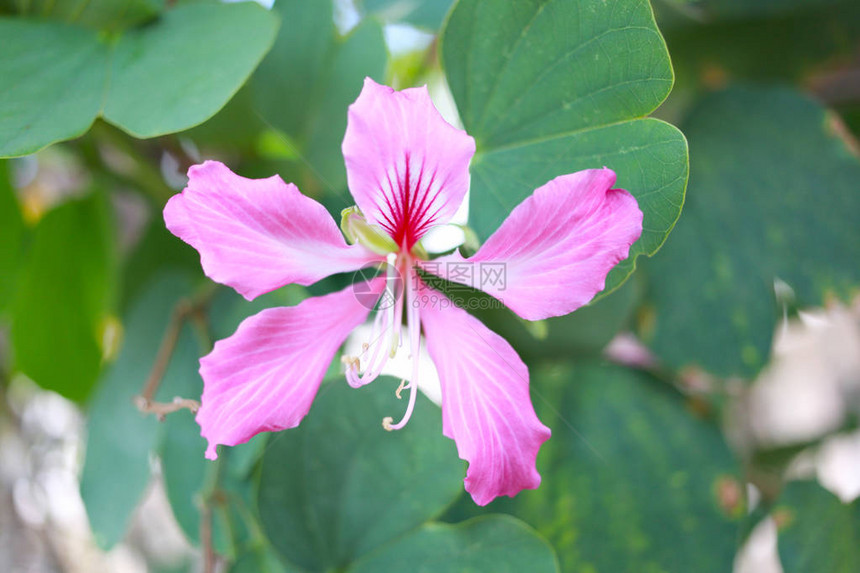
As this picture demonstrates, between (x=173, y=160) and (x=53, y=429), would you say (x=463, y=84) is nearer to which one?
(x=173, y=160)

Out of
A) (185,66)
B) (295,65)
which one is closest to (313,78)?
(295,65)

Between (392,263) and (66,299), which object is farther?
(66,299)

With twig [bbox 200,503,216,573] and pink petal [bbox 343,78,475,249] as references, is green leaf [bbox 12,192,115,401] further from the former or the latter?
pink petal [bbox 343,78,475,249]

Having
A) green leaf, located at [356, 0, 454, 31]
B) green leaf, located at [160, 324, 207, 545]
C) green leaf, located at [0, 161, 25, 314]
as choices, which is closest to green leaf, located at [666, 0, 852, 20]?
green leaf, located at [356, 0, 454, 31]

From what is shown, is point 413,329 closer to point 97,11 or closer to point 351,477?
point 351,477

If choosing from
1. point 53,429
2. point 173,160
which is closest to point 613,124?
point 173,160

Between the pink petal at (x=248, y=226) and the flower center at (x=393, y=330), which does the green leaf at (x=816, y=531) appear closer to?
the flower center at (x=393, y=330)
